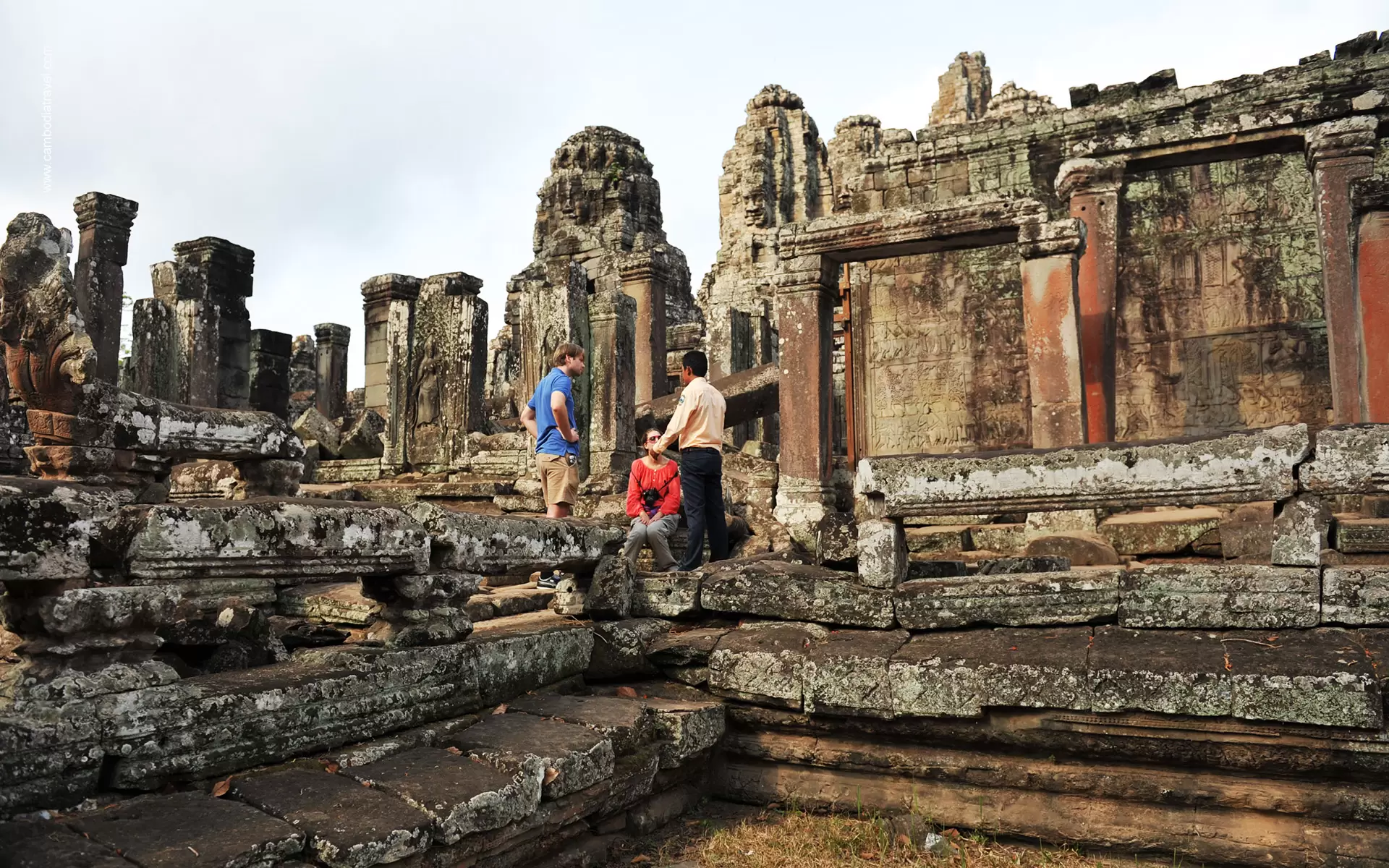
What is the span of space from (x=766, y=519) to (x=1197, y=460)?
5.32 m

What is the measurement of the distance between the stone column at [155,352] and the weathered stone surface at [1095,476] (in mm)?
14408

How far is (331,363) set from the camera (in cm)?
2356

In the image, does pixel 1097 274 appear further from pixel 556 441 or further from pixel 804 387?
pixel 556 441

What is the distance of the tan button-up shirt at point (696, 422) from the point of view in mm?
6637

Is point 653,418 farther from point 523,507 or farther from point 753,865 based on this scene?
point 753,865

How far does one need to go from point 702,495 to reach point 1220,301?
30.2 feet

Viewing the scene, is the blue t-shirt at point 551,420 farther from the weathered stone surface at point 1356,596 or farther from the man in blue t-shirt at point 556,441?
the weathered stone surface at point 1356,596

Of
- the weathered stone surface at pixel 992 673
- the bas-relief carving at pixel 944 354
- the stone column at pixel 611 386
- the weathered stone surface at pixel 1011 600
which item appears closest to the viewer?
the weathered stone surface at pixel 992 673

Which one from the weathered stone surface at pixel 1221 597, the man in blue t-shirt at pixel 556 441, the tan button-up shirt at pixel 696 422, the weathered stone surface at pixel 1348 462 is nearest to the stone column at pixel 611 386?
the man in blue t-shirt at pixel 556 441

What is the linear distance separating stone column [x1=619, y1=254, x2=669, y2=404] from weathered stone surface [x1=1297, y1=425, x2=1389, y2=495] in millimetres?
11334

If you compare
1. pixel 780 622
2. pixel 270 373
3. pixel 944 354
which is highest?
pixel 270 373

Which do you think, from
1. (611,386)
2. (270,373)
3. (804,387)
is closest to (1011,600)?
(804,387)

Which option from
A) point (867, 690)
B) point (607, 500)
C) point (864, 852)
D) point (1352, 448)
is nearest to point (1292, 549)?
point (1352, 448)

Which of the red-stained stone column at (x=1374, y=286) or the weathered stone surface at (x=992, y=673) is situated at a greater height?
the red-stained stone column at (x=1374, y=286)
